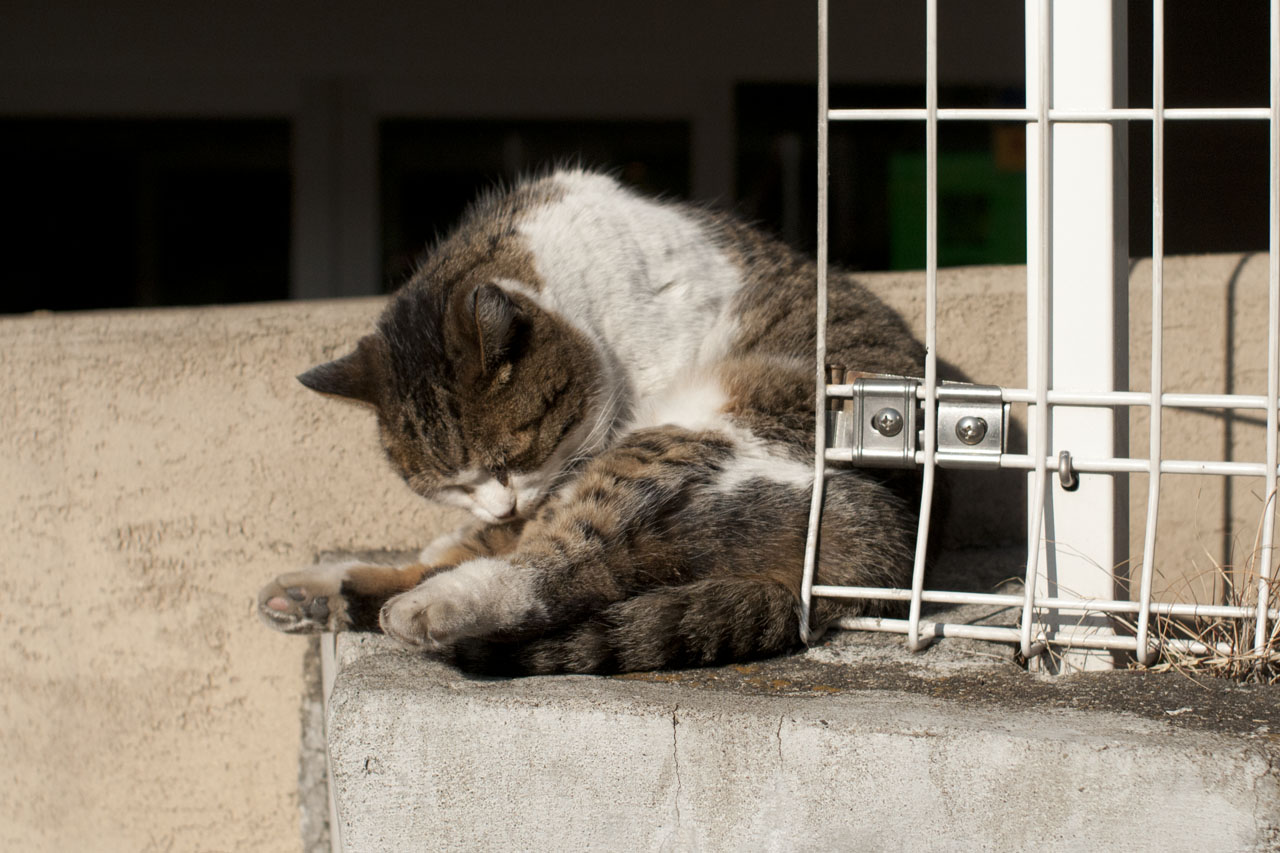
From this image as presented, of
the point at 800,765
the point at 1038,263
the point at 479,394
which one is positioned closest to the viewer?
the point at 800,765

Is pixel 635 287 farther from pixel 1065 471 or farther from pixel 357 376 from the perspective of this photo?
pixel 1065 471

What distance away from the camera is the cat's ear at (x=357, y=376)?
7.63 feet

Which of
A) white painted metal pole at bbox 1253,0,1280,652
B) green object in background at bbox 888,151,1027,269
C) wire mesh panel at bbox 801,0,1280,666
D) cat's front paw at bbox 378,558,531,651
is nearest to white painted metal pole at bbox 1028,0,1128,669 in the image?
wire mesh panel at bbox 801,0,1280,666

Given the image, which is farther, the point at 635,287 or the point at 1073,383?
the point at 635,287

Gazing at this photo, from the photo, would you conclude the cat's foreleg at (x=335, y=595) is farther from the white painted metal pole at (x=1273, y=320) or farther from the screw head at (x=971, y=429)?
the white painted metal pole at (x=1273, y=320)

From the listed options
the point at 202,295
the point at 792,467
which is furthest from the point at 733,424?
the point at 202,295

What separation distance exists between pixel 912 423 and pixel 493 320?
0.84 m

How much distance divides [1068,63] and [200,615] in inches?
92.7

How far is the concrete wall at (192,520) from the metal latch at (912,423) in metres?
1.07

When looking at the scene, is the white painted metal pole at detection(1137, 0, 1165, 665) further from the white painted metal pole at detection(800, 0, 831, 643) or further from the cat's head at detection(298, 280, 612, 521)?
the cat's head at detection(298, 280, 612, 521)

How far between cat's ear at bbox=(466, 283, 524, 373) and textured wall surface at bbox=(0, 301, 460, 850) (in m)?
0.73

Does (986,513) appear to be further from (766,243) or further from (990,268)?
(766,243)

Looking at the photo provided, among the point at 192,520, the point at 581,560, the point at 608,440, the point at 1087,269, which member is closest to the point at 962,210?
the point at 608,440

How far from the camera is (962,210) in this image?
19.1 ft
